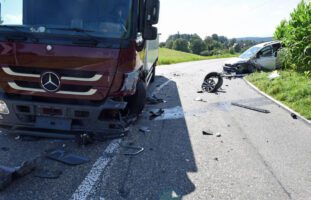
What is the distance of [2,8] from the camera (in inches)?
212

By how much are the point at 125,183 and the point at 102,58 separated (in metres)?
1.84

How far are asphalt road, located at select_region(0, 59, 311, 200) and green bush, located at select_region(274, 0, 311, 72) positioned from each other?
8.40m

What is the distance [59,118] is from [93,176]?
1.32 m

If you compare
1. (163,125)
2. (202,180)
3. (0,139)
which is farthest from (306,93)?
(0,139)

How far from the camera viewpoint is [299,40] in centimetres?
1614

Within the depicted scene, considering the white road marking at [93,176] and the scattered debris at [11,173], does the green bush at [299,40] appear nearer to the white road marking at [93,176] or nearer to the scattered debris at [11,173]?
the white road marking at [93,176]

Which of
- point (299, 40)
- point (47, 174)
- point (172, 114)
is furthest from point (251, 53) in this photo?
point (47, 174)

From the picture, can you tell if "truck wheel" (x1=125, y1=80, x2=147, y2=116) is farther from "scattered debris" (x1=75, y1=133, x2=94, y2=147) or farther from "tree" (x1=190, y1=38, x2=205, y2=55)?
"tree" (x1=190, y1=38, x2=205, y2=55)

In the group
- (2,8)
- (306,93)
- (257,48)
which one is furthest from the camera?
(257,48)

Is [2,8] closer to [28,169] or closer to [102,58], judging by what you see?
[102,58]

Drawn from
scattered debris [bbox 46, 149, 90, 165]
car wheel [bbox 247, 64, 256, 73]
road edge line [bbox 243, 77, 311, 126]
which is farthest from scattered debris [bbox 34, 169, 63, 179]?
car wheel [bbox 247, 64, 256, 73]

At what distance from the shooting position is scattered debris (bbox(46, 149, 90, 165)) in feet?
15.1

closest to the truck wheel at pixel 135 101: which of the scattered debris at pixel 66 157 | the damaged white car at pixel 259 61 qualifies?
the scattered debris at pixel 66 157

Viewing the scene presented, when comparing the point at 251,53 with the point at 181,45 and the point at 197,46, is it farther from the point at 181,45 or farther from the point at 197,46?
the point at 197,46
